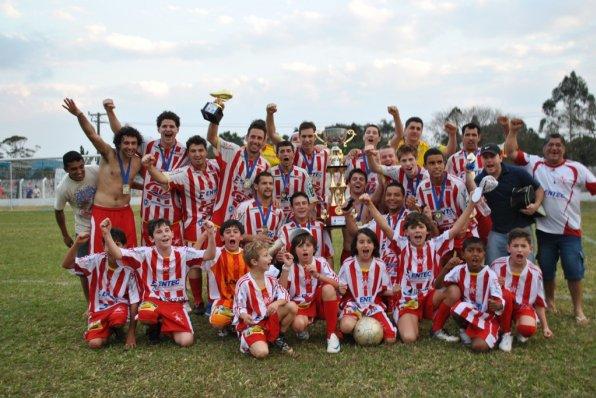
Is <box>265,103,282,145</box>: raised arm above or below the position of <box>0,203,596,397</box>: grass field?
above

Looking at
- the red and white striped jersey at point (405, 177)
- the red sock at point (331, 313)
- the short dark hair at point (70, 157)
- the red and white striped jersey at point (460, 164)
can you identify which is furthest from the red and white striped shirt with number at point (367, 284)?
the short dark hair at point (70, 157)

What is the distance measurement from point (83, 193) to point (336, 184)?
2.65 m

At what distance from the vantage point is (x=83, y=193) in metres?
5.77

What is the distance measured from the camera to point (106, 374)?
4.12m

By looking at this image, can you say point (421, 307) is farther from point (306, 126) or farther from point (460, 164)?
point (306, 126)

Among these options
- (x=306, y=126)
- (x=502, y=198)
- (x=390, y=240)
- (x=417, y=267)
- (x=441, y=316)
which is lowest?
(x=441, y=316)

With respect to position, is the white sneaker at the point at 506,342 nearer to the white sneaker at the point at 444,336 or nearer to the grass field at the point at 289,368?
the grass field at the point at 289,368

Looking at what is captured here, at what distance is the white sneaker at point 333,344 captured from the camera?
4.58 m

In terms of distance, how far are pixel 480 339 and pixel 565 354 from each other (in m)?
0.63

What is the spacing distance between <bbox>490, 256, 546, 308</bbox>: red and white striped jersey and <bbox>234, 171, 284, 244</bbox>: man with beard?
2.21m

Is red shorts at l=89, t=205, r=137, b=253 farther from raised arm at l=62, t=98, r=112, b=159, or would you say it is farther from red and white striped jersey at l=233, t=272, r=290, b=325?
red and white striped jersey at l=233, t=272, r=290, b=325

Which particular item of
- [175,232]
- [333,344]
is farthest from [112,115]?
[333,344]

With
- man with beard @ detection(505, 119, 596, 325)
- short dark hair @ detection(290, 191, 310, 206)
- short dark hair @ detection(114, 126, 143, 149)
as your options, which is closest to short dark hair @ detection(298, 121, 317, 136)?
short dark hair @ detection(290, 191, 310, 206)

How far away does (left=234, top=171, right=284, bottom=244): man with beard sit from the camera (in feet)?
18.6
